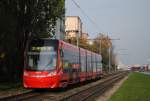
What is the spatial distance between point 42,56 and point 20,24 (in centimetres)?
1056

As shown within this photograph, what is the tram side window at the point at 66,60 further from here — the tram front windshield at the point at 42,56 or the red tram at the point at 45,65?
the tram front windshield at the point at 42,56

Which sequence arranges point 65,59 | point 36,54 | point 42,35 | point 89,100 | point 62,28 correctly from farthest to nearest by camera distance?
point 62,28 → point 42,35 → point 65,59 → point 36,54 → point 89,100

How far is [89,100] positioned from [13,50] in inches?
570

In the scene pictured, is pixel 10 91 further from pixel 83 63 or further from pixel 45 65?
pixel 83 63

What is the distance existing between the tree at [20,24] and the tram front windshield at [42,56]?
24.7 feet

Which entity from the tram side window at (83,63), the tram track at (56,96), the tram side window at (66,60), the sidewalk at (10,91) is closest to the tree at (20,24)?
the tram side window at (83,63)

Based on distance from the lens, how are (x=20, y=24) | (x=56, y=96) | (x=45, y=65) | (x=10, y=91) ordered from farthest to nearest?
1. (x=20, y=24)
2. (x=10, y=91)
3. (x=45, y=65)
4. (x=56, y=96)

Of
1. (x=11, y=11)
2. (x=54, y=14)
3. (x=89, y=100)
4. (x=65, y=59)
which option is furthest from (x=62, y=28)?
(x=89, y=100)

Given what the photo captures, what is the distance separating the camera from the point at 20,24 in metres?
34.4

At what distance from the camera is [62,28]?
9569 centimetres

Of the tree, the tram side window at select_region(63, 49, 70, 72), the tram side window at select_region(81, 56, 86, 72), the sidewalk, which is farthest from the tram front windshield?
the tram side window at select_region(81, 56, 86, 72)

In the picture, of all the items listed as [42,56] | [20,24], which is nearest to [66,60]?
[42,56]

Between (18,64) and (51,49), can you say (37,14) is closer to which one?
(18,64)

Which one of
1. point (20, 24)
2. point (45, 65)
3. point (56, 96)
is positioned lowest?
point (56, 96)
